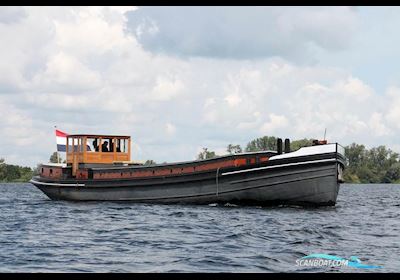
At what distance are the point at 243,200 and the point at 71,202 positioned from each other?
33.5 ft

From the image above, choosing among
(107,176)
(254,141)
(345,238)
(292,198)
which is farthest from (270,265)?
(254,141)

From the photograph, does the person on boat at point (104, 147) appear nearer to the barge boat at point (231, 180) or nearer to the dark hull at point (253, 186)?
the barge boat at point (231, 180)

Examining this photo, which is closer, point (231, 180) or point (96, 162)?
point (231, 180)

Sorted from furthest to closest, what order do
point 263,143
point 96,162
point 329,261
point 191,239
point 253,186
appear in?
point 263,143
point 96,162
point 253,186
point 191,239
point 329,261

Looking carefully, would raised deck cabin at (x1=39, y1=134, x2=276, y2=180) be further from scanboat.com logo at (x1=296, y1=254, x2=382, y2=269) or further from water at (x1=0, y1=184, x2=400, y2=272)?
scanboat.com logo at (x1=296, y1=254, x2=382, y2=269)

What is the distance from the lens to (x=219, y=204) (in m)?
29.8

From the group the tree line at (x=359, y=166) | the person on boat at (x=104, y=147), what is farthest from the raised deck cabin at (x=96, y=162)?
the tree line at (x=359, y=166)

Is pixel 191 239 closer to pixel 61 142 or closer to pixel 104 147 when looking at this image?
pixel 104 147

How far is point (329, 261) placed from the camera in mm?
14117

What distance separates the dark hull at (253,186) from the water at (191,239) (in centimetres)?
127

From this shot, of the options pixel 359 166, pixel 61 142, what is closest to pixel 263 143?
pixel 359 166

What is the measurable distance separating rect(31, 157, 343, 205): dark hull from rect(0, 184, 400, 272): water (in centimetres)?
127

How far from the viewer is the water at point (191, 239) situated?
13945 millimetres

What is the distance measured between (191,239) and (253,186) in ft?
36.8
